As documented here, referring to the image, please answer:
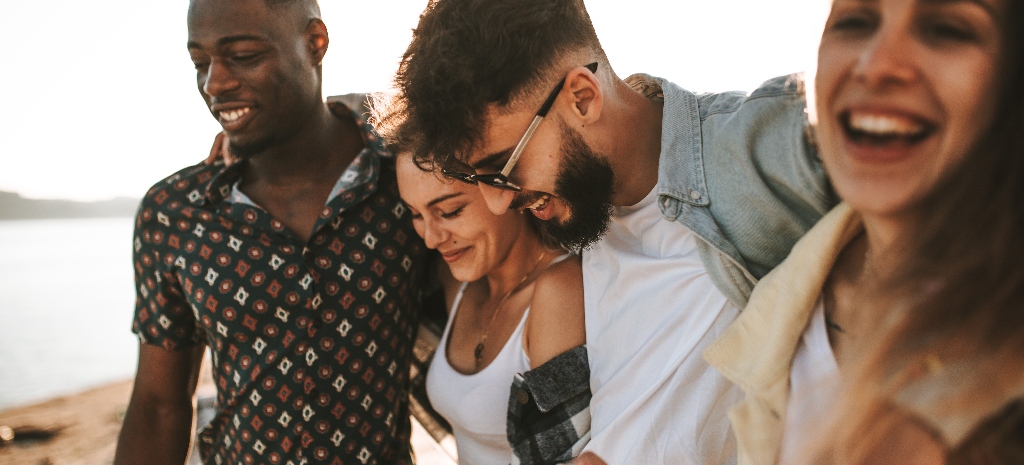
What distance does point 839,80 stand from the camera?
48.9 inches

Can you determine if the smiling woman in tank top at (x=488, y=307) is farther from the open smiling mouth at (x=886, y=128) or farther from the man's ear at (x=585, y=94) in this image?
the open smiling mouth at (x=886, y=128)

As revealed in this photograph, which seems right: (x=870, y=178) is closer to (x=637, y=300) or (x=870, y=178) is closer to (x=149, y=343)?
(x=637, y=300)

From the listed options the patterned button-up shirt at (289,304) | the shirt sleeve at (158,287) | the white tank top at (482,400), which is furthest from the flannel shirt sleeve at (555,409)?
the shirt sleeve at (158,287)

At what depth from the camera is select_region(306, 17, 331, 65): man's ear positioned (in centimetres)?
281

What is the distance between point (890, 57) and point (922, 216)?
0.85ft

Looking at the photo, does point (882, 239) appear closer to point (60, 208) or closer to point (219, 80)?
point (219, 80)

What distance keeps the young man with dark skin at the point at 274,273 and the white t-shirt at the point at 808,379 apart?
5.01ft

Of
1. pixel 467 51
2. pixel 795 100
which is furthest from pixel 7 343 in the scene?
pixel 795 100

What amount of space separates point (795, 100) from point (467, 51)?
86 centimetres

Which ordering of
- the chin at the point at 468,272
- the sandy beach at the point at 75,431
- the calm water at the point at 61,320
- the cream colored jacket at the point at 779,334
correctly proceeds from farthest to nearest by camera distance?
1. the calm water at the point at 61,320
2. the sandy beach at the point at 75,431
3. the chin at the point at 468,272
4. the cream colored jacket at the point at 779,334

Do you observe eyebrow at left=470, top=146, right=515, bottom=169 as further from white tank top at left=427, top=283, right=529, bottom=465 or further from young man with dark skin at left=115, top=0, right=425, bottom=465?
young man with dark skin at left=115, top=0, right=425, bottom=465

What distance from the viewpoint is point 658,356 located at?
6.13ft

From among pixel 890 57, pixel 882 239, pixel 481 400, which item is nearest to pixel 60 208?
pixel 481 400

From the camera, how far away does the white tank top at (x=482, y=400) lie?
7.58 feet
